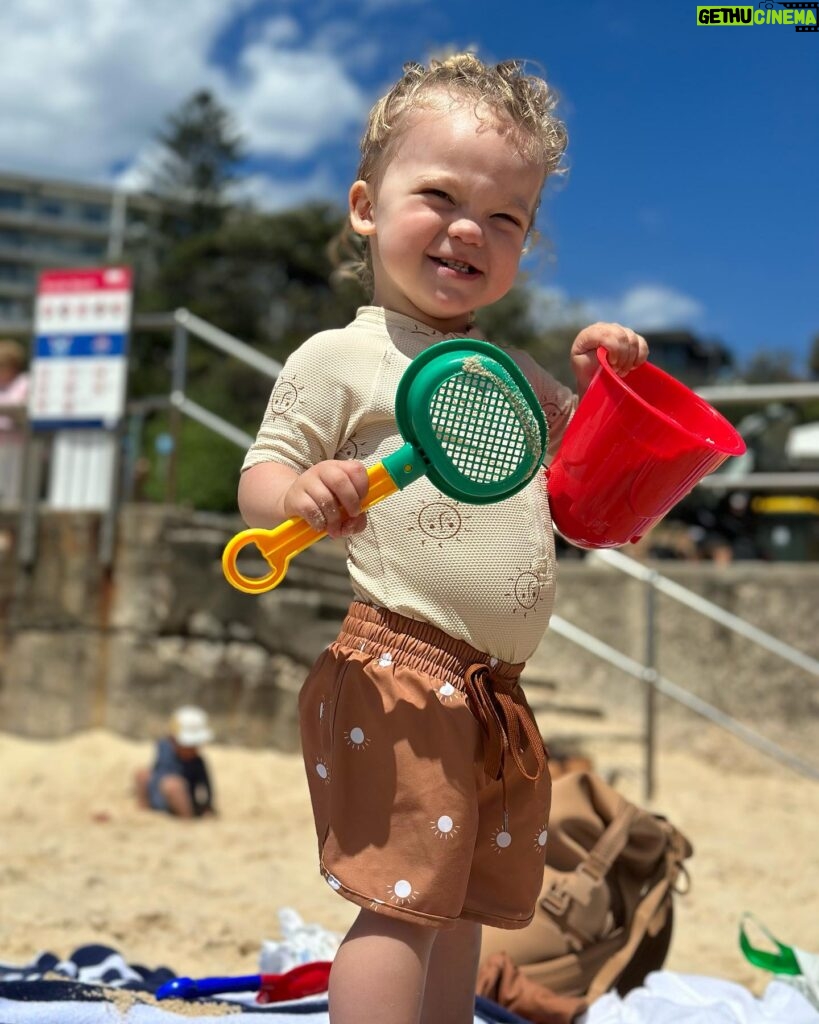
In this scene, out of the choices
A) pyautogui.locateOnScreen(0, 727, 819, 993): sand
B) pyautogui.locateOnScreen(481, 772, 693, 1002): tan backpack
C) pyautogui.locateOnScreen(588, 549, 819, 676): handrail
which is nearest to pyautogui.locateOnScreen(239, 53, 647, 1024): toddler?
pyautogui.locateOnScreen(481, 772, 693, 1002): tan backpack

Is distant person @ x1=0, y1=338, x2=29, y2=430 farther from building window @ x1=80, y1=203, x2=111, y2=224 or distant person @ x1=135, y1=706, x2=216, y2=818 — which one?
building window @ x1=80, y1=203, x2=111, y2=224

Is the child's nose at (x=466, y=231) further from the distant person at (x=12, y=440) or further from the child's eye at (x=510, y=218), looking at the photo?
the distant person at (x=12, y=440)

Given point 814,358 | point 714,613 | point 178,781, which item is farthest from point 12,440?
point 814,358

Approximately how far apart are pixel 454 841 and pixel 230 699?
12.3ft

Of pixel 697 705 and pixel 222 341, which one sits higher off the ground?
pixel 222 341

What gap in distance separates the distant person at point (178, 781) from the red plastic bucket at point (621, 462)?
3.01m

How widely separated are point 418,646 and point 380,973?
1.32 ft

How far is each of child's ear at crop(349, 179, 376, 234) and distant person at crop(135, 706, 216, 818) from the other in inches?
121

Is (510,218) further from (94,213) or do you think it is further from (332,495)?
(94,213)

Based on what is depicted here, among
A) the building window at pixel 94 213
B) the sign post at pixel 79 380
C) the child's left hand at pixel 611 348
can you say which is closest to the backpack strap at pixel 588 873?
the child's left hand at pixel 611 348

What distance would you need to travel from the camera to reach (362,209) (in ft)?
5.31

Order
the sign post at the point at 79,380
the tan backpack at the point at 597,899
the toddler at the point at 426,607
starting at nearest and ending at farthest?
the toddler at the point at 426,607 → the tan backpack at the point at 597,899 → the sign post at the point at 79,380

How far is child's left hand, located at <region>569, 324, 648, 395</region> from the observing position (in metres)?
1.58

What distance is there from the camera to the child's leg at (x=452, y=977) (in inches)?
60.6
